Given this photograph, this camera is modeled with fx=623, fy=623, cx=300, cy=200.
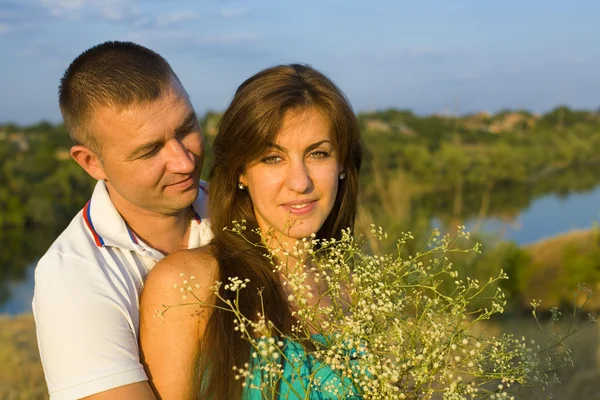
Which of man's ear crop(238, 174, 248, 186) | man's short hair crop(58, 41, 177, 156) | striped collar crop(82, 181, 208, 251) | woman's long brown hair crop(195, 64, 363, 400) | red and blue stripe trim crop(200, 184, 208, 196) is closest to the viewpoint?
woman's long brown hair crop(195, 64, 363, 400)

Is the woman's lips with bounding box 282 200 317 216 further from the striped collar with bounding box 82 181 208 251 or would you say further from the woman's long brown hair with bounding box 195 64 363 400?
the striped collar with bounding box 82 181 208 251

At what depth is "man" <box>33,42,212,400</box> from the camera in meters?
2.35

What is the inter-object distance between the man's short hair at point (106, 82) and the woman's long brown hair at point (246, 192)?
0.40 meters

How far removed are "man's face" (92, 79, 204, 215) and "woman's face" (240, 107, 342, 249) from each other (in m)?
0.33

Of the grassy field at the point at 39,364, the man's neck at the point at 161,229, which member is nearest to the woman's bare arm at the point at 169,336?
the man's neck at the point at 161,229

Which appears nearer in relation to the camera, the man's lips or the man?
the man

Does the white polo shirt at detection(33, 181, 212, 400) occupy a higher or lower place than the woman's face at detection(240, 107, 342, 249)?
lower

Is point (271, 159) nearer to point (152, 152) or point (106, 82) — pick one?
point (152, 152)

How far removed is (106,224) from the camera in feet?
9.08

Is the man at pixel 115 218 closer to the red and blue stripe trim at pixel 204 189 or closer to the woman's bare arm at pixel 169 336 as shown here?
the woman's bare arm at pixel 169 336

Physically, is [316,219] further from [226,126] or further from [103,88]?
[103,88]

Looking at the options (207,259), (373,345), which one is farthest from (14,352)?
(373,345)

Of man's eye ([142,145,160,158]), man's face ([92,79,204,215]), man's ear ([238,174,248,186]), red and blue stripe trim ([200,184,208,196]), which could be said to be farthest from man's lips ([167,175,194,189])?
red and blue stripe trim ([200,184,208,196])

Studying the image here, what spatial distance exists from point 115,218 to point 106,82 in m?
0.62
